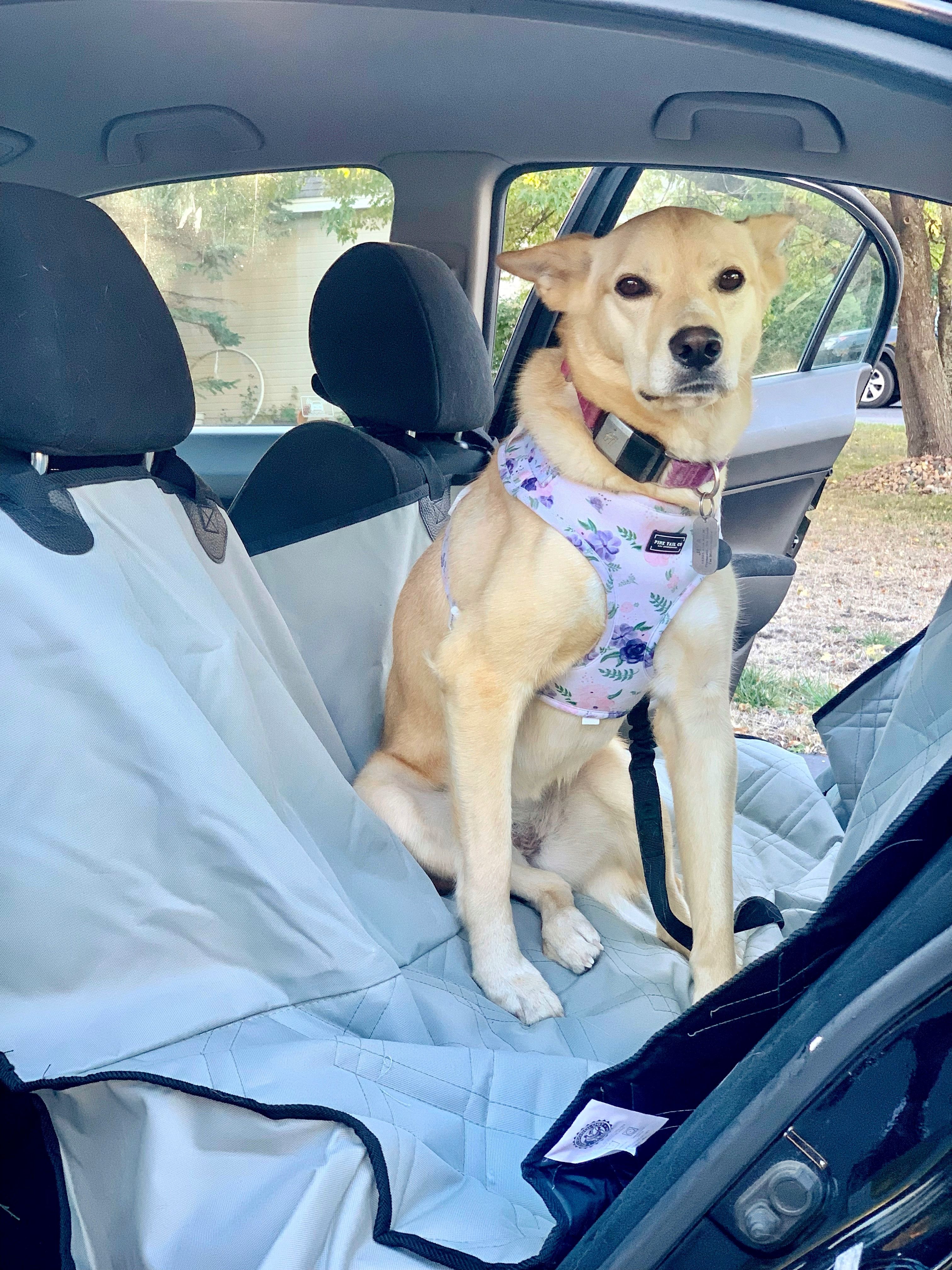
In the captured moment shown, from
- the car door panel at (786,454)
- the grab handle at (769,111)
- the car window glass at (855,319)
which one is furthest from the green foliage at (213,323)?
the car window glass at (855,319)

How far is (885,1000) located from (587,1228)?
349 millimetres

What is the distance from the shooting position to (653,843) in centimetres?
164

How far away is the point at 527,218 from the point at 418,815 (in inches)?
61.8

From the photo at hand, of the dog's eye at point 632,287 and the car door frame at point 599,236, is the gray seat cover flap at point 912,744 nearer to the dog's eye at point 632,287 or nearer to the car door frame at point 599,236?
the dog's eye at point 632,287

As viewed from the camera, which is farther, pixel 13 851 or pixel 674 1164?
pixel 13 851

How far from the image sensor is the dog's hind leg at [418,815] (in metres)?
1.71

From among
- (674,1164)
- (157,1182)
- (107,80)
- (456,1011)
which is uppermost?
(107,80)

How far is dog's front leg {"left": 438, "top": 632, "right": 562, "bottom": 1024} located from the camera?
1.51 meters

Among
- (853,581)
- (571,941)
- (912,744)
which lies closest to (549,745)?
(571,941)

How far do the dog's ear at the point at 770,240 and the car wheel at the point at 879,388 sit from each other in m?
1.37

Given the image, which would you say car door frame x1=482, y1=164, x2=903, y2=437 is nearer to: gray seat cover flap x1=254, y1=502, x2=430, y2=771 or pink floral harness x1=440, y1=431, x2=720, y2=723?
gray seat cover flap x1=254, y1=502, x2=430, y2=771

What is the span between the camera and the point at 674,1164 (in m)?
0.75

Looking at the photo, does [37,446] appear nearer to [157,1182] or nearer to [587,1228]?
[157,1182]

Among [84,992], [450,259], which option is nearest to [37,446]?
[84,992]
